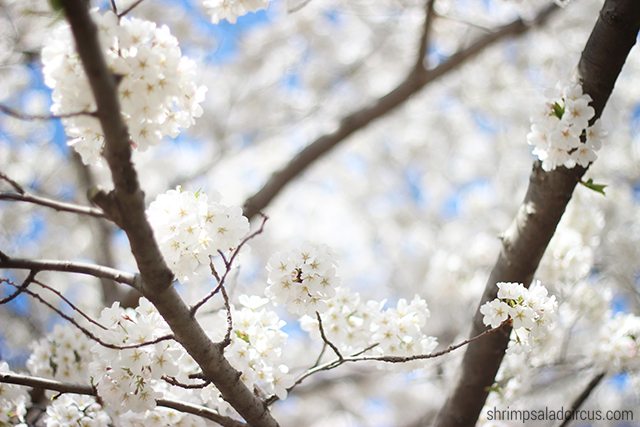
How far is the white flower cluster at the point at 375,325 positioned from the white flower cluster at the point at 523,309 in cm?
30

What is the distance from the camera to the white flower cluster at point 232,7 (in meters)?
1.75

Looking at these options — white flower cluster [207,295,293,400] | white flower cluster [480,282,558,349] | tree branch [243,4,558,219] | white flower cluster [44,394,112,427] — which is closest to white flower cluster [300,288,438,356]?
white flower cluster [207,295,293,400]

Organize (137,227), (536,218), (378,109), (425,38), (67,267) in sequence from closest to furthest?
(137,227)
(67,267)
(536,218)
(425,38)
(378,109)

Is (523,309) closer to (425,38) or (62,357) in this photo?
(62,357)

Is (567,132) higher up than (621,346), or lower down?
higher up

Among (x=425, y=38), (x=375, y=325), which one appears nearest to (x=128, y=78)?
(x=375, y=325)

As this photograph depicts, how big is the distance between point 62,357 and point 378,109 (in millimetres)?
2379

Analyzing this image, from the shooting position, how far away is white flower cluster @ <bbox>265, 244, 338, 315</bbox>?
1681 millimetres

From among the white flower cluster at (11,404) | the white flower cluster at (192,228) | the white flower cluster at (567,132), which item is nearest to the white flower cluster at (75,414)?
the white flower cluster at (11,404)

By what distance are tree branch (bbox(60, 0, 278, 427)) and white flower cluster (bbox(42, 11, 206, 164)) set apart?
109mm

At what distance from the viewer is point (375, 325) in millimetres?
1990

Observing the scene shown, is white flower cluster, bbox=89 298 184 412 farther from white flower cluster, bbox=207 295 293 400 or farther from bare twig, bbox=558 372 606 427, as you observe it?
bare twig, bbox=558 372 606 427

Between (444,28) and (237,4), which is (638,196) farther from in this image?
(237,4)

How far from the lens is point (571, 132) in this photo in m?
1.72
